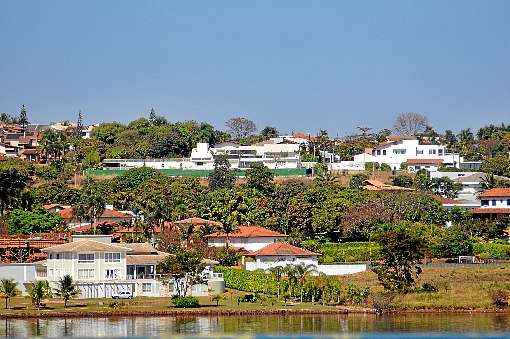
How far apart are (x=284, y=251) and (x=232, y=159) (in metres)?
50.3

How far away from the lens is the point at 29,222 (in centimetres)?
9781

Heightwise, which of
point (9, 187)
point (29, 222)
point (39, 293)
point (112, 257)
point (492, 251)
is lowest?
point (39, 293)

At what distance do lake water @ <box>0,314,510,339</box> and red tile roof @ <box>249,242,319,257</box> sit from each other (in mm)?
18802

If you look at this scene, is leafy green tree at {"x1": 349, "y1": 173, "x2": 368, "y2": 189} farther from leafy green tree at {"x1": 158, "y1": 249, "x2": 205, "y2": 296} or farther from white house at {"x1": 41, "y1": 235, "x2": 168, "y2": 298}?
leafy green tree at {"x1": 158, "y1": 249, "x2": 205, "y2": 296}

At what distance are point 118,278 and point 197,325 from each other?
54.3 feet

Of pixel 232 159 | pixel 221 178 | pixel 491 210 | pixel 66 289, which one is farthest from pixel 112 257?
pixel 232 159

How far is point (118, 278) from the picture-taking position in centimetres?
7712

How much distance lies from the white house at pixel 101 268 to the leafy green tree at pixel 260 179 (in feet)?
120

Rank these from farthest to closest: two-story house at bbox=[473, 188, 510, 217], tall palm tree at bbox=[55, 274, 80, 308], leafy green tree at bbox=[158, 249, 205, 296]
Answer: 1. two-story house at bbox=[473, 188, 510, 217]
2. leafy green tree at bbox=[158, 249, 205, 296]
3. tall palm tree at bbox=[55, 274, 80, 308]

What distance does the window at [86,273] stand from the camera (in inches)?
3019

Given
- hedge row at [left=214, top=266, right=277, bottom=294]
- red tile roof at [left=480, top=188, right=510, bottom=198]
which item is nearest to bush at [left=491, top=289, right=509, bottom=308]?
hedge row at [left=214, top=266, right=277, bottom=294]

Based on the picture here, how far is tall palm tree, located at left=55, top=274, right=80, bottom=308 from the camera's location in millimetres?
70375

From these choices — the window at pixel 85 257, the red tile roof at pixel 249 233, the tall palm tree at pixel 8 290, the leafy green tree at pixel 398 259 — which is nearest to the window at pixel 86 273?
the window at pixel 85 257

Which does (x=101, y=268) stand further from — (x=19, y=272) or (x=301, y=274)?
(x=301, y=274)
